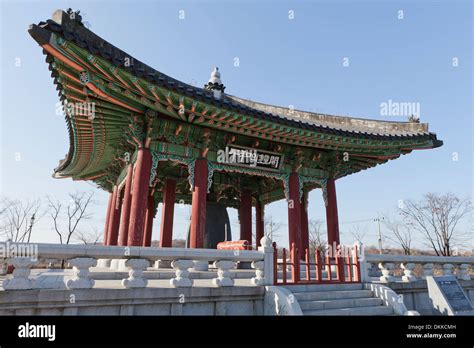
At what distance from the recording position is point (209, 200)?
16.3 m

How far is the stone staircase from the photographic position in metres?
7.26

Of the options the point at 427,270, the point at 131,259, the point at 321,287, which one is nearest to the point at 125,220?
the point at 131,259

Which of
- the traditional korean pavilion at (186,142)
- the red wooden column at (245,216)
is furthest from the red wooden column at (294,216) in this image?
the red wooden column at (245,216)

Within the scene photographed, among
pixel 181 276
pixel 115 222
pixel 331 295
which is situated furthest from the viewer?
pixel 115 222

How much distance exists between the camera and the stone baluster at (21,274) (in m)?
4.98

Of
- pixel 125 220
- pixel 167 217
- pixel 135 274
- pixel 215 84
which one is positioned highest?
pixel 215 84

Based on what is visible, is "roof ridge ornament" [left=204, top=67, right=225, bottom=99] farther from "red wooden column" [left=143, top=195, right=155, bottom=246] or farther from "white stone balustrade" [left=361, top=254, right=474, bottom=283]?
"white stone balustrade" [left=361, top=254, right=474, bottom=283]

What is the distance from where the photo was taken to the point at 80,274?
5504 mm

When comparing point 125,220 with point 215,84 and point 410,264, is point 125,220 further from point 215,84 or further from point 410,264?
point 410,264

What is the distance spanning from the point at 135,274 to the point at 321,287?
16.7 feet

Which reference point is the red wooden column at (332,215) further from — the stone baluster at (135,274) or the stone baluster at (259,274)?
the stone baluster at (135,274)
